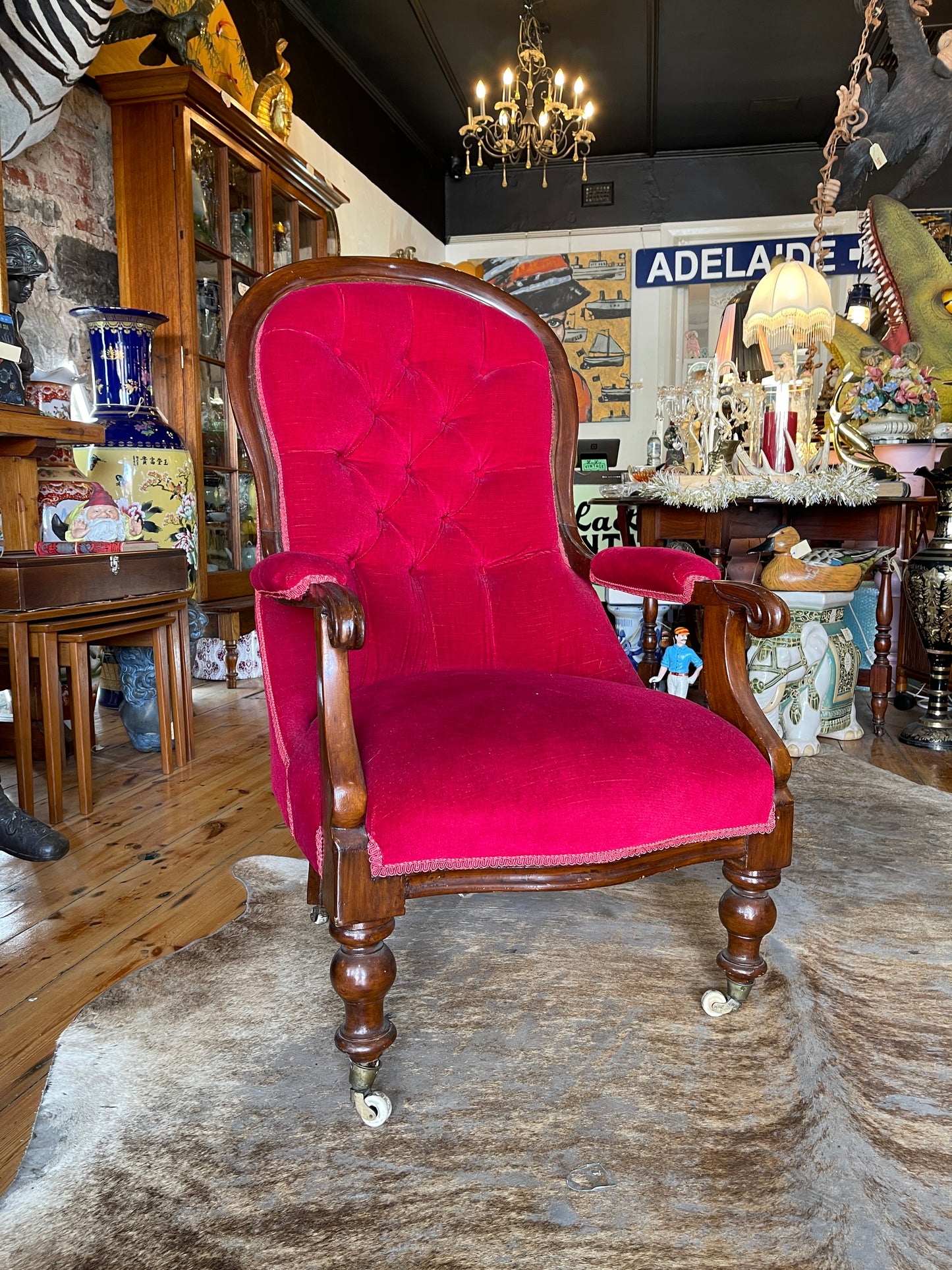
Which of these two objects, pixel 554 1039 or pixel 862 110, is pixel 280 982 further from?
pixel 862 110

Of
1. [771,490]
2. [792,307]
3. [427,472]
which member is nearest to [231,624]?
[771,490]

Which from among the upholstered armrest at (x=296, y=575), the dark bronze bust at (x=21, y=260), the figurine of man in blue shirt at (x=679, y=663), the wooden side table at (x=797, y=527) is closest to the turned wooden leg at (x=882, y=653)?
the wooden side table at (x=797, y=527)

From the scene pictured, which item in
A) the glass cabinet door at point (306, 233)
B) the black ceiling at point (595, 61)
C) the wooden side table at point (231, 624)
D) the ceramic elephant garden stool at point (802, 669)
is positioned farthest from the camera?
the black ceiling at point (595, 61)

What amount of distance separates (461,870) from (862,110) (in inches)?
223

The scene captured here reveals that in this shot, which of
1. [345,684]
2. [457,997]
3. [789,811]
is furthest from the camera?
[457,997]

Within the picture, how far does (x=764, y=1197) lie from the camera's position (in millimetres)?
927

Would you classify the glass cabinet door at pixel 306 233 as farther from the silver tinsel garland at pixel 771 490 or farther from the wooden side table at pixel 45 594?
the wooden side table at pixel 45 594

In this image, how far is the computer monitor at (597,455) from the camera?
6.03 m

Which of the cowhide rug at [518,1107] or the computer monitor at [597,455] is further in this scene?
the computer monitor at [597,455]

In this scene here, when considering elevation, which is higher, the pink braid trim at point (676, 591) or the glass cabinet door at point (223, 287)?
the glass cabinet door at point (223, 287)

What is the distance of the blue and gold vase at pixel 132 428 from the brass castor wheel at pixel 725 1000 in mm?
2415

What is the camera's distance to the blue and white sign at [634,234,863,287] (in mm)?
6961

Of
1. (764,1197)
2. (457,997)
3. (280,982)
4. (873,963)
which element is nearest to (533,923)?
(457,997)

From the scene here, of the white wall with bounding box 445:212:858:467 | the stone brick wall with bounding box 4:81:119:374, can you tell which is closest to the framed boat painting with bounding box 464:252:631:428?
the white wall with bounding box 445:212:858:467
